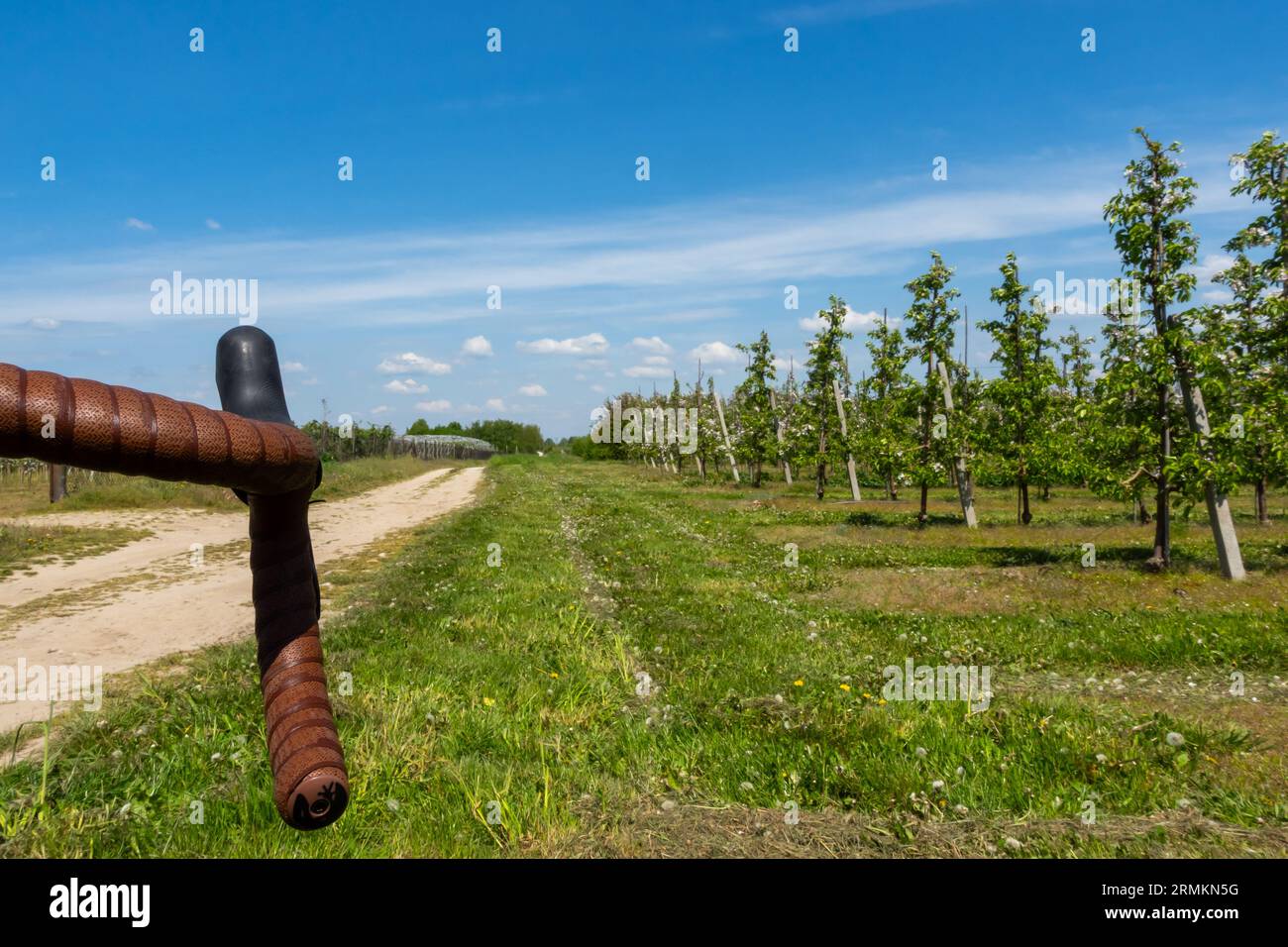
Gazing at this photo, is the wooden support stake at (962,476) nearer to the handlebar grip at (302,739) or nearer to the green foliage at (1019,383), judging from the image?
the green foliage at (1019,383)

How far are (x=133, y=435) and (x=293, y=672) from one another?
0.59 metres

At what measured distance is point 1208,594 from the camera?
52.4 feet

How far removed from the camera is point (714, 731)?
8.07 meters

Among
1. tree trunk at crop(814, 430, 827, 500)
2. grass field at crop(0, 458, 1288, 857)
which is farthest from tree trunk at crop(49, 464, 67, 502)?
tree trunk at crop(814, 430, 827, 500)

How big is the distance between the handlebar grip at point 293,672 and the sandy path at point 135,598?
32.9ft

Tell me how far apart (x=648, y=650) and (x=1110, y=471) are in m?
14.2

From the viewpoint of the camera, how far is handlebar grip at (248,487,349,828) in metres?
1.27

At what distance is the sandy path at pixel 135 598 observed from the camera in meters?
11.9

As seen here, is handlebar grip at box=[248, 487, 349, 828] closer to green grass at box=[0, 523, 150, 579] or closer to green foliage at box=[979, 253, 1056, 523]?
green grass at box=[0, 523, 150, 579]

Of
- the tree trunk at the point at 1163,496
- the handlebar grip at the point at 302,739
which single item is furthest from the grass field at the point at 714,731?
the handlebar grip at the point at 302,739

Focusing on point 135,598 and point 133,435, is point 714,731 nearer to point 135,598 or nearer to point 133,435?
point 133,435

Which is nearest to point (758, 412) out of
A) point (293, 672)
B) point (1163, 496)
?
point (1163, 496)

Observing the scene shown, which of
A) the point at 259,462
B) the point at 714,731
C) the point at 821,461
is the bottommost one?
the point at 714,731

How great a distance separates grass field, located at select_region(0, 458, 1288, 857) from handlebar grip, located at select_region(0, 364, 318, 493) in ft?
17.7
